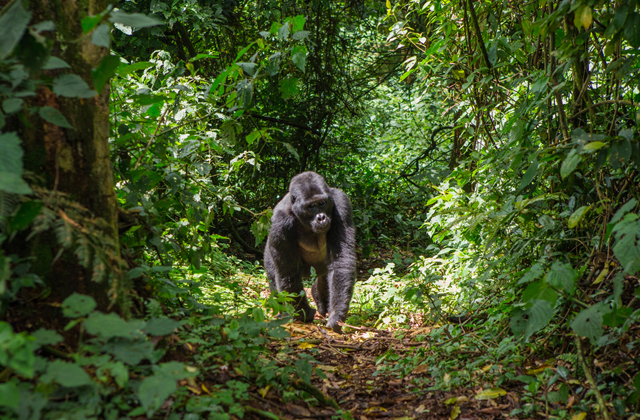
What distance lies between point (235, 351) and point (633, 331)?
71.1 inches

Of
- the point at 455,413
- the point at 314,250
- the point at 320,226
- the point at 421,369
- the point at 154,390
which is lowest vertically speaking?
the point at 455,413

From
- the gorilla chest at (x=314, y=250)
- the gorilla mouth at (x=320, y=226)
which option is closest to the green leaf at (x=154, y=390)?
the gorilla mouth at (x=320, y=226)

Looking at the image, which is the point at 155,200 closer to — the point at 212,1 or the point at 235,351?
the point at 235,351

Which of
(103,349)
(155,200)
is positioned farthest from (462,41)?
(103,349)

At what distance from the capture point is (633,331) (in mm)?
2168

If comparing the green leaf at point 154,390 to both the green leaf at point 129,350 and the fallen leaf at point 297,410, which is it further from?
the fallen leaf at point 297,410

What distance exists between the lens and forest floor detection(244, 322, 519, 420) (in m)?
2.09

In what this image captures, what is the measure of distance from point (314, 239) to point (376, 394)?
101 inches

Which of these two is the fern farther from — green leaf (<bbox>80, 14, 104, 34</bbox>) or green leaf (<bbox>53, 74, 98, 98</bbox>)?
green leaf (<bbox>80, 14, 104, 34</bbox>)

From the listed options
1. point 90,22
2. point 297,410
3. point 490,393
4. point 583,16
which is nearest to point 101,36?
point 90,22

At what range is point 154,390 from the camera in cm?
124

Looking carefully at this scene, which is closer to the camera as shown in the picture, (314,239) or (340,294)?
(340,294)

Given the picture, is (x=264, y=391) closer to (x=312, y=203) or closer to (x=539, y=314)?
(x=539, y=314)

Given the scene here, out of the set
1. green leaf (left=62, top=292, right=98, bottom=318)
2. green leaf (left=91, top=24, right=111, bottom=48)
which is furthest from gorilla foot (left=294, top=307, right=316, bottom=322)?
green leaf (left=91, top=24, right=111, bottom=48)
